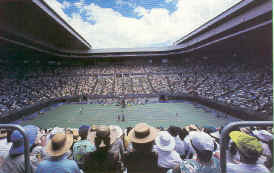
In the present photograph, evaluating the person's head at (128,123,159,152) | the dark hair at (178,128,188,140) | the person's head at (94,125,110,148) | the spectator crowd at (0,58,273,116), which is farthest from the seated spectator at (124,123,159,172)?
the spectator crowd at (0,58,273,116)

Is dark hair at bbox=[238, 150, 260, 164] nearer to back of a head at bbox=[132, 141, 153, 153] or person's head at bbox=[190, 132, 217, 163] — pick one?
person's head at bbox=[190, 132, 217, 163]

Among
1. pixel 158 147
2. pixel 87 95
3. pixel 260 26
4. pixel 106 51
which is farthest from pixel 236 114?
pixel 106 51

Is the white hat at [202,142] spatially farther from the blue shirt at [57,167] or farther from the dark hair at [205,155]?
the blue shirt at [57,167]

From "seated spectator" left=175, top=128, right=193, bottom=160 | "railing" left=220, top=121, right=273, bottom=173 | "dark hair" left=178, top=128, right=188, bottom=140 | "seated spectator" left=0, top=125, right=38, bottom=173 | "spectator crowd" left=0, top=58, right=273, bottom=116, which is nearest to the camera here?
"railing" left=220, top=121, right=273, bottom=173

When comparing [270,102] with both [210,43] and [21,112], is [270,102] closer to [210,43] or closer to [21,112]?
[210,43]

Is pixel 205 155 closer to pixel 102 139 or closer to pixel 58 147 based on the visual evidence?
pixel 102 139

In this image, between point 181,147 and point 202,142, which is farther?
point 181,147

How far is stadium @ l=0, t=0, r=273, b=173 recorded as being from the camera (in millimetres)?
2098

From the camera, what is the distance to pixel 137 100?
21109 millimetres

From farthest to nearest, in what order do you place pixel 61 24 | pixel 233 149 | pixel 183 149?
pixel 61 24 → pixel 183 149 → pixel 233 149

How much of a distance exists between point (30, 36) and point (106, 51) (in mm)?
18722

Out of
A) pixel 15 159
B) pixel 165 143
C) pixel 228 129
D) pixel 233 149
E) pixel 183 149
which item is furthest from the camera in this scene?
pixel 183 149

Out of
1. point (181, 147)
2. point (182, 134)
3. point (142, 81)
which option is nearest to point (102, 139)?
point (181, 147)

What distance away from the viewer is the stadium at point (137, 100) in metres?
2.10
